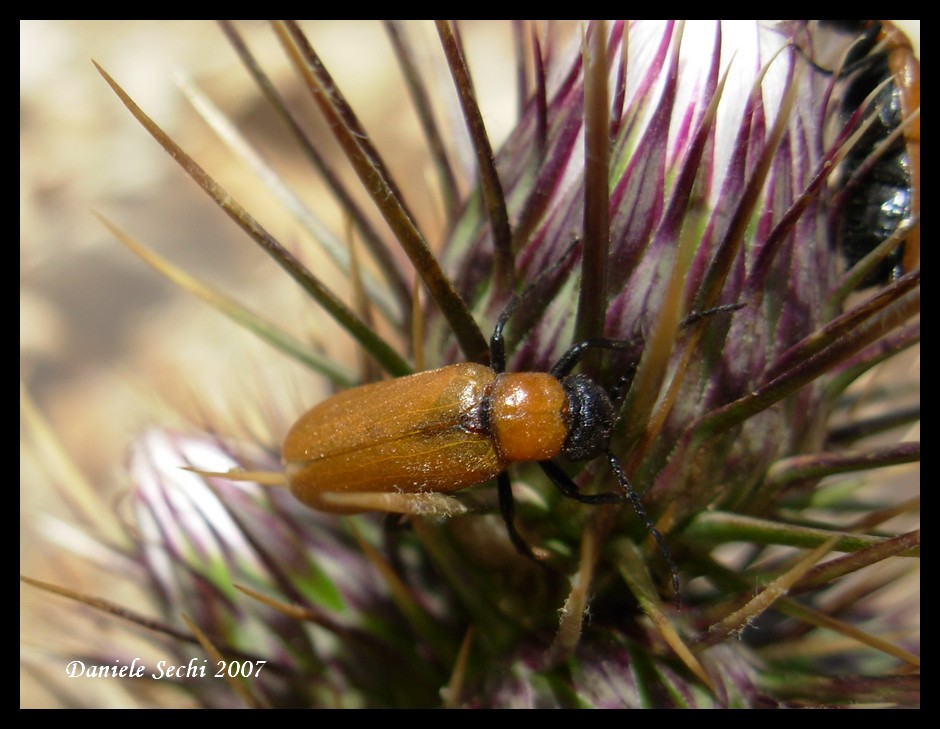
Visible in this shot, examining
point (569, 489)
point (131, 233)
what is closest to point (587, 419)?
point (569, 489)

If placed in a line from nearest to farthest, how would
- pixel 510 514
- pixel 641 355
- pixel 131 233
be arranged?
pixel 641 355
pixel 510 514
pixel 131 233

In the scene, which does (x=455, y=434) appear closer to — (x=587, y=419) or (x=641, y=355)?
(x=587, y=419)

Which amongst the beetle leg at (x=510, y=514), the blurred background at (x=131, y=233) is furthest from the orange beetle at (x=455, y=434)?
the blurred background at (x=131, y=233)

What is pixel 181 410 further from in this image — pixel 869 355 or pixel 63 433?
pixel 869 355

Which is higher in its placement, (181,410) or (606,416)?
(181,410)
